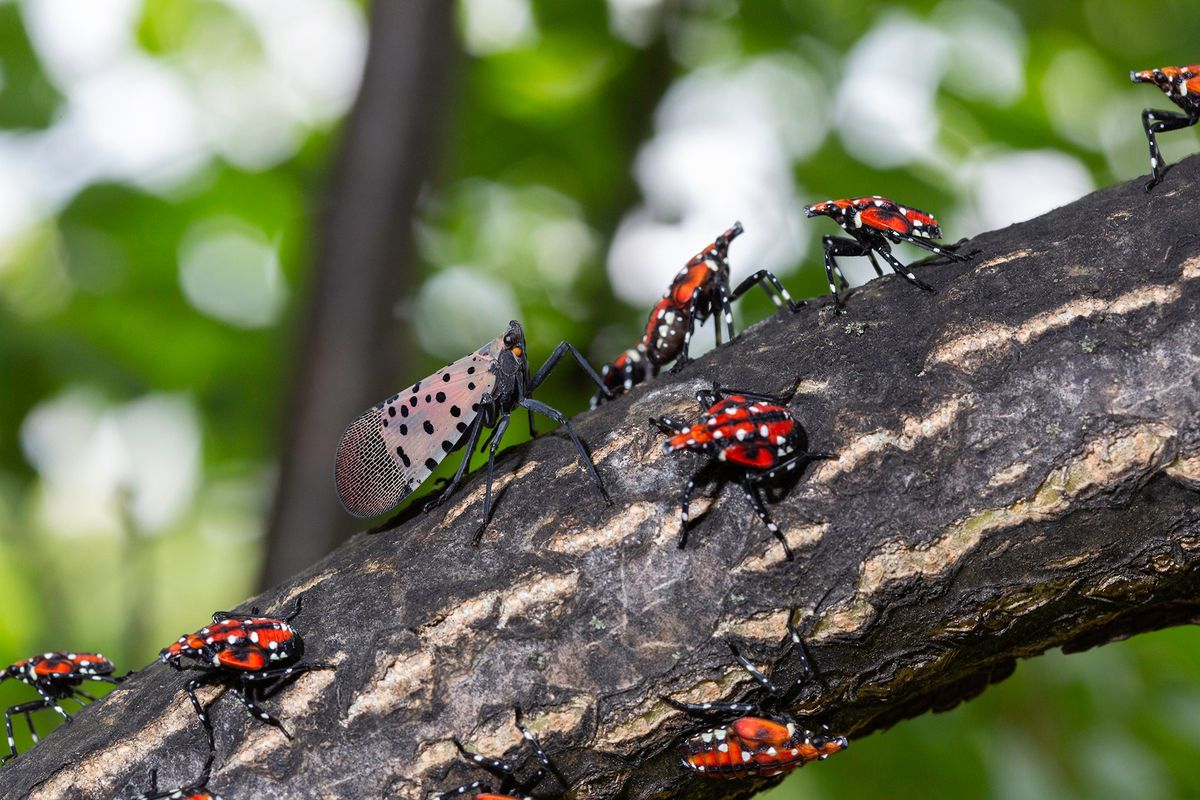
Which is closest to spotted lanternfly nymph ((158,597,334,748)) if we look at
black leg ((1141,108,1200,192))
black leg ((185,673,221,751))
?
black leg ((185,673,221,751))

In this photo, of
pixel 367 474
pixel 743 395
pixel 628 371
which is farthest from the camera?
pixel 628 371

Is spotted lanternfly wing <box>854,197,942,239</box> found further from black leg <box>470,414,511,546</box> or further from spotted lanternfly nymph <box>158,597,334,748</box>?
spotted lanternfly nymph <box>158,597,334,748</box>

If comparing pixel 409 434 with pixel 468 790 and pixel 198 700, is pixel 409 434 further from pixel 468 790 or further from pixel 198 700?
pixel 468 790

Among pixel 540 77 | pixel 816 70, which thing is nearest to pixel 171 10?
pixel 540 77

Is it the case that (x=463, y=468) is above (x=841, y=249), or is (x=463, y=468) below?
below

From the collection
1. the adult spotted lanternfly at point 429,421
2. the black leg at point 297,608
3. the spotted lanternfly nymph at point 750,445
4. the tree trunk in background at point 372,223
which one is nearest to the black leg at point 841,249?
the spotted lanternfly nymph at point 750,445

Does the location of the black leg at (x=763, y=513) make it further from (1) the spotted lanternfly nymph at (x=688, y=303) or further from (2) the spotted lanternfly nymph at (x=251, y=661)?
(1) the spotted lanternfly nymph at (x=688, y=303)

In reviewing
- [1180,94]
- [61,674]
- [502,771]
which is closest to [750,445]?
[502,771]
